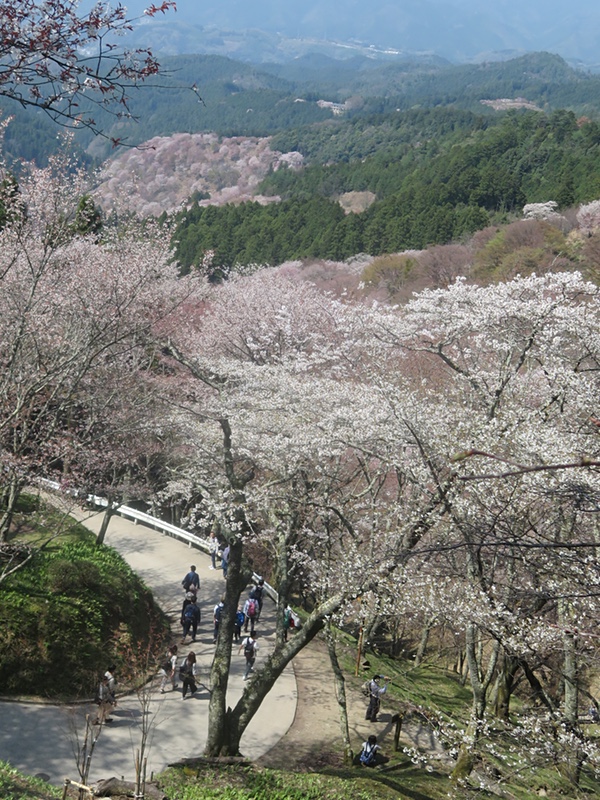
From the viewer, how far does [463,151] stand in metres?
51.3

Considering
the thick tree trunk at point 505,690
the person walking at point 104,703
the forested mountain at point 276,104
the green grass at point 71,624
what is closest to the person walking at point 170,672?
the green grass at point 71,624

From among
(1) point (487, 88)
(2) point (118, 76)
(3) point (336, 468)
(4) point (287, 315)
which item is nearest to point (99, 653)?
(3) point (336, 468)

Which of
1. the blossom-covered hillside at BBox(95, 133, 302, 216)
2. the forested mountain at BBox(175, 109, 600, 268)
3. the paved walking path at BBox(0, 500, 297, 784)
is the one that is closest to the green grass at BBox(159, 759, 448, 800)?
the paved walking path at BBox(0, 500, 297, 784)

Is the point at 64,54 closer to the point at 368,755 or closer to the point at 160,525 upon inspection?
the point at 368,755

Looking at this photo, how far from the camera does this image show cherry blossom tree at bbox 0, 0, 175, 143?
10.7ft

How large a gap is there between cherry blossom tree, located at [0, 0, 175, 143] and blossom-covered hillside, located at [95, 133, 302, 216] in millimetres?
78024

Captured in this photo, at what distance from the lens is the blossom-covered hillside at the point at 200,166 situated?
85062 millimetres

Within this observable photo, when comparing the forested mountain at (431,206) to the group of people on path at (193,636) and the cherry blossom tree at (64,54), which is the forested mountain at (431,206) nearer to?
the group of people on path at (193,636)

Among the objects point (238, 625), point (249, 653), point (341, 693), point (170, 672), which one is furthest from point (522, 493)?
point (238, 625)

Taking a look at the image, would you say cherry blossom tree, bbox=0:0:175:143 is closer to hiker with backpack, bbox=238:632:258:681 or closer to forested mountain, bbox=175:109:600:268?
hiker with backpack, bbox=238:632:258:681

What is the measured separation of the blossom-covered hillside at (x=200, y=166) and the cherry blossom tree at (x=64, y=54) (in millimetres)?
78024

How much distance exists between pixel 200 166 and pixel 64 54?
317ft

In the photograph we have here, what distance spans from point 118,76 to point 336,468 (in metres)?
8.32

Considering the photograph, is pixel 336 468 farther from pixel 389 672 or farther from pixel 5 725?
pixel 5 725
